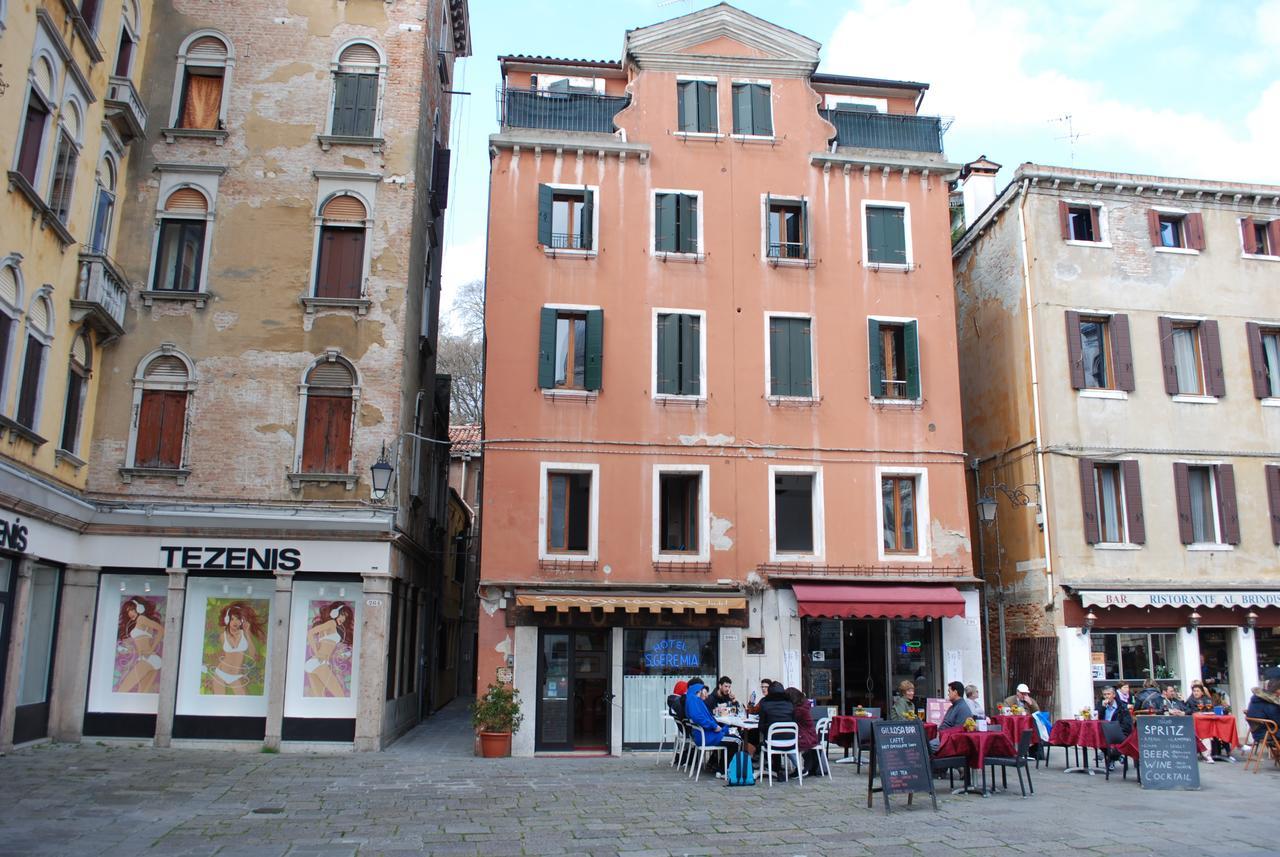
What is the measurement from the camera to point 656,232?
21641 mm

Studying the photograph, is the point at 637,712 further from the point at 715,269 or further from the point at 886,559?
the point at 715,269

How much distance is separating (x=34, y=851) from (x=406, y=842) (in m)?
3.52

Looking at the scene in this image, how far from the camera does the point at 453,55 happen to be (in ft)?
92.8

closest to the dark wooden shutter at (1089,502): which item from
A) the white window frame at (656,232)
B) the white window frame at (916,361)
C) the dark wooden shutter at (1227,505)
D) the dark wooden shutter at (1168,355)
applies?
the dark wooden shutter at (1168,355)

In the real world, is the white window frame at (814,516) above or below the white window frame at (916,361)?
below

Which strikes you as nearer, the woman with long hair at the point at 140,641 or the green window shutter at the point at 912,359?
the woman with long hair at the point at 140,641

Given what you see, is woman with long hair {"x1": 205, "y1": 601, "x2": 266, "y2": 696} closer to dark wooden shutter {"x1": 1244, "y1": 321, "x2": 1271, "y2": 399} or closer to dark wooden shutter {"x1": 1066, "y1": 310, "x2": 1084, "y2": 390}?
dark wooden shutter {"x1": 1066, "y1": 310, "x2": 1084, "y2": 390}

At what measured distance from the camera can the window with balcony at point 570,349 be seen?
2050 cm

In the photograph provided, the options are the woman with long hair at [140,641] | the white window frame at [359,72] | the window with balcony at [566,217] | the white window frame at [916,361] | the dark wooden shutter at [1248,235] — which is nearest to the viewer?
the woman with long hair at [140,641]

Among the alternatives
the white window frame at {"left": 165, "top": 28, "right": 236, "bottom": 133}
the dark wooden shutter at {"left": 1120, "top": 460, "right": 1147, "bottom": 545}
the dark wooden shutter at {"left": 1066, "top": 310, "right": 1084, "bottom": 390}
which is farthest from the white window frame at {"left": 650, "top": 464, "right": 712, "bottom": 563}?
the white window frame at {"left": 165, "top": 28, "right": 236, "bottom": 133}

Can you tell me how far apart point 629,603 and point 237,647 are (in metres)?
7.20

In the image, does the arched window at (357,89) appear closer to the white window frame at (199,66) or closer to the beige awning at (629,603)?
the white window frame at (199,66)

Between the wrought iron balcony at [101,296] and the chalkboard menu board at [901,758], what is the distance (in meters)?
14.9

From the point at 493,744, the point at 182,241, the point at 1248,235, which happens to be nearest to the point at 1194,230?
the point at 1248,235
